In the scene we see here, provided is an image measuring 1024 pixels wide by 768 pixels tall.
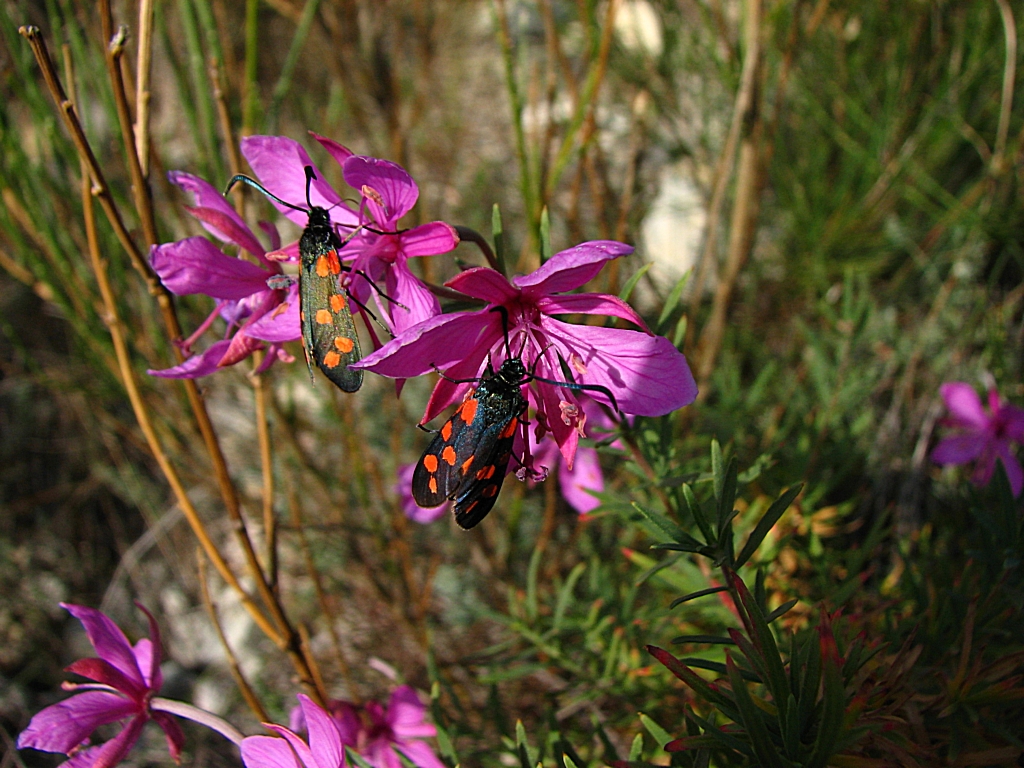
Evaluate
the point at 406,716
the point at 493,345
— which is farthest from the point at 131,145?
the point at 406,716

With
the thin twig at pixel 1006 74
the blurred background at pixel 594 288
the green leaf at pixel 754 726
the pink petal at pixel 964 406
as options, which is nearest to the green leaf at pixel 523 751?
the blurred background at pixel 594 288

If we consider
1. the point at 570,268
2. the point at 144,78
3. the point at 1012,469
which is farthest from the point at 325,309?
the point at 1012,469

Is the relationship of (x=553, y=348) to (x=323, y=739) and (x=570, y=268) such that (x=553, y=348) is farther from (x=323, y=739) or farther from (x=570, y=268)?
(x=323, y=739)

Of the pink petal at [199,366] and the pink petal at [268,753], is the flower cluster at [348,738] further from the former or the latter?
the pink petal at [199,366]

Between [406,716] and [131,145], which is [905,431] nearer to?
[406,716]

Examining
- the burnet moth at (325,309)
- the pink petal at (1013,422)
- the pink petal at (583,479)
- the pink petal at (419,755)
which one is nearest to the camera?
the burnet moth at (325,309)
